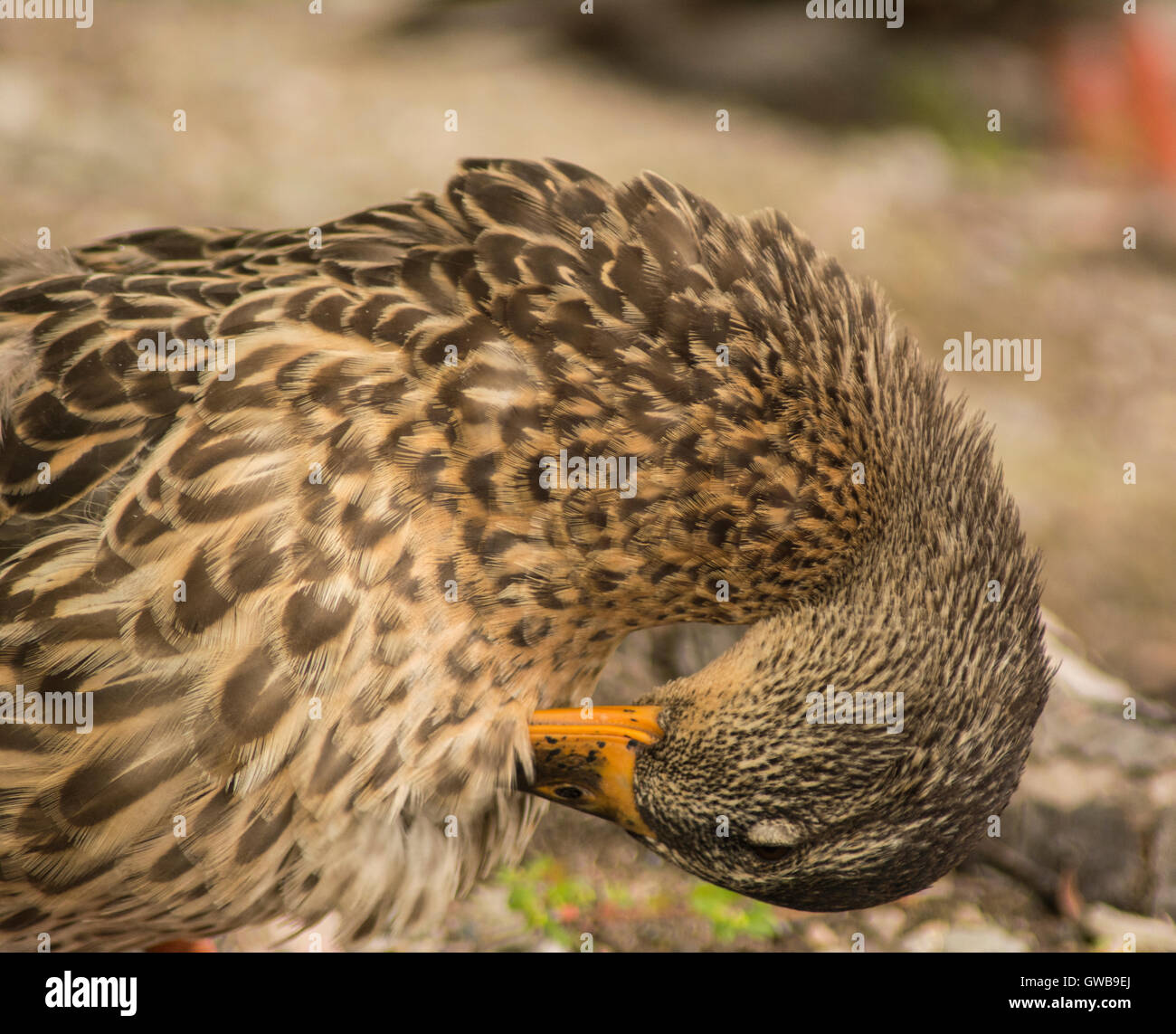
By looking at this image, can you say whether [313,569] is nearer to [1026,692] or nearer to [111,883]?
[111,883]

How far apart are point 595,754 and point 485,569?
23.5 inches

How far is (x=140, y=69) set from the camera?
7965 millimetres

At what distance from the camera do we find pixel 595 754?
3.02 m

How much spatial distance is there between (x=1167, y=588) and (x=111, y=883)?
511cm

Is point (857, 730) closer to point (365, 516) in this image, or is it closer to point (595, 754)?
point (595, 754)

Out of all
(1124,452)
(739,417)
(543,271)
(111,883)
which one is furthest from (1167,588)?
(111,883)

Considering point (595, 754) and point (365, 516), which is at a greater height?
point (365, 516)

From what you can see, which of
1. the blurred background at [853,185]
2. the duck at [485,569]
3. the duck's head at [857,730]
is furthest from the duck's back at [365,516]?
the blurred background at [853,185]

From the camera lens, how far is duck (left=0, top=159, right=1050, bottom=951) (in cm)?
272

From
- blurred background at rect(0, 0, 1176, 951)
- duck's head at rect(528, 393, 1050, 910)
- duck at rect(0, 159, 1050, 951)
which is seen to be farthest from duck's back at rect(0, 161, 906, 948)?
blurred background at rect(0, 0, 1176, 951)

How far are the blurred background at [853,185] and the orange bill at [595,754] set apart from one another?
1.13 meters

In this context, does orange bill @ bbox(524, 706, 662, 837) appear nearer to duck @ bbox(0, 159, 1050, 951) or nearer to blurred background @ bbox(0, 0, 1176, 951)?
duck @ bbox(0, 159, 1050, 951)

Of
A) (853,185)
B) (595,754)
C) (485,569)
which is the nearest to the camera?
(485,569)

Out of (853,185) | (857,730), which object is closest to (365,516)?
(857,730)
